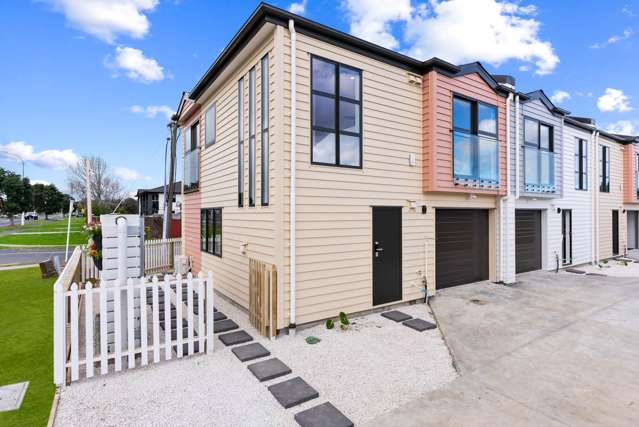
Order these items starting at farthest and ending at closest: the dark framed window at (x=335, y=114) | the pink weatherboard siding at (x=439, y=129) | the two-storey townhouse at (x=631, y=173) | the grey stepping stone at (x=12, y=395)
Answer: the two-storey townhouse at (x=631, y=173) < the pink weatherboard siding at (x=439, y=129) < the dark framed window at (x=335, y=114) < the grey stepping stone at (x=12, y=395)

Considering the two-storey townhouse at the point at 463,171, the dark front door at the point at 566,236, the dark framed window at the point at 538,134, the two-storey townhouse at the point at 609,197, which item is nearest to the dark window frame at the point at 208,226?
the two-storey townhouse at the point at 463,171

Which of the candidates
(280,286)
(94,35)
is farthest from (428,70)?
(94,35)

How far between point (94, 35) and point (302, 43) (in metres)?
11.4

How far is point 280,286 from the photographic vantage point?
534 cm

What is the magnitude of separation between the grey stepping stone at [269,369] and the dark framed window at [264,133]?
2.72 m

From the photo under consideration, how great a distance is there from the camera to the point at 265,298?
5.16 meters

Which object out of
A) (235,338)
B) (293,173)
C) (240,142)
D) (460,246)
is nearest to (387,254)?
(293,173)

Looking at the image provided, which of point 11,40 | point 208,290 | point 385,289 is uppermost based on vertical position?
point 11,40

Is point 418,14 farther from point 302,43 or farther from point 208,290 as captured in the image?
point 208,290

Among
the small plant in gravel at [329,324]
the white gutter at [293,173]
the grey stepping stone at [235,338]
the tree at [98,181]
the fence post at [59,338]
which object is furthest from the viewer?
the tree at [98,181]

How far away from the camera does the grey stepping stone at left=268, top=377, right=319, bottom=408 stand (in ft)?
11.0

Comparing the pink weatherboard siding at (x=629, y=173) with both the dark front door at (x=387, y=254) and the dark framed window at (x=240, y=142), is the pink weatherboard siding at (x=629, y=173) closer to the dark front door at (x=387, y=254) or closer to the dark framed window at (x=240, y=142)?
the dark front door at (x=387, y=254)

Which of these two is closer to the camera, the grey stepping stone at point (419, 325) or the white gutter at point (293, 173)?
the white gutter at point (293, 173)

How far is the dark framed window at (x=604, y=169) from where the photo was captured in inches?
521
